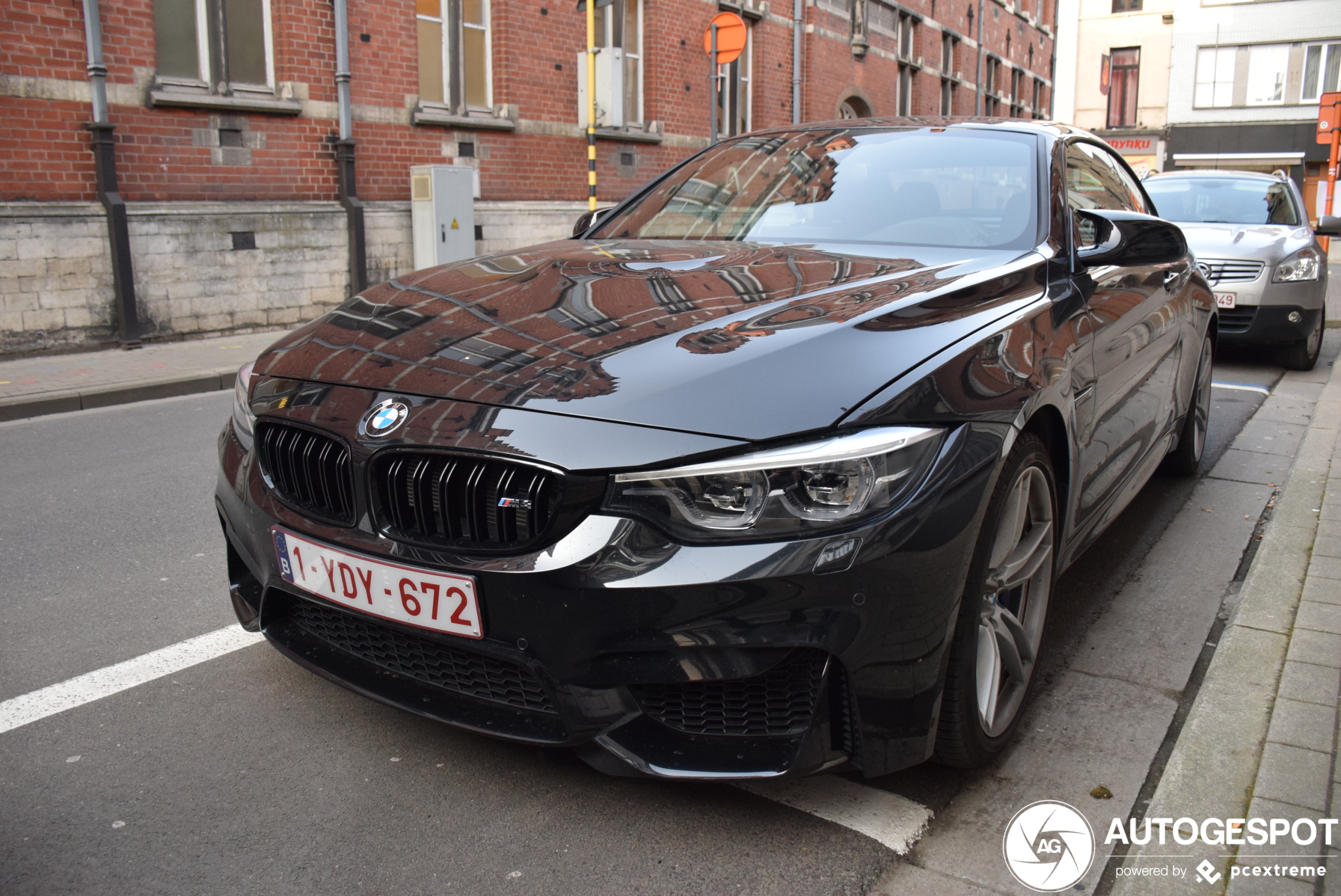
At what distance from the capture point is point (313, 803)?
7.72 ft

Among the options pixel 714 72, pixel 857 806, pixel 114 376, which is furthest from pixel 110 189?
pixel 857 806

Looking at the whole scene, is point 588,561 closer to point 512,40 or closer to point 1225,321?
point 1225,321

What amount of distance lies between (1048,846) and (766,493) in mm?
978

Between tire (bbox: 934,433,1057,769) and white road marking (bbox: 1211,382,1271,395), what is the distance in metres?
5.96

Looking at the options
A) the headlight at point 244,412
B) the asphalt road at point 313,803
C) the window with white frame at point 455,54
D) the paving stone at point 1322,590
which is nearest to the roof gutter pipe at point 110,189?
the window with white frame at point 455,54

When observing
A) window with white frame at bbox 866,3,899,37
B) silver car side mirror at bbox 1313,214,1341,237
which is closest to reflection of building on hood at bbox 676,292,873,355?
silver car side mirror at bbox 1313,214,1341,237

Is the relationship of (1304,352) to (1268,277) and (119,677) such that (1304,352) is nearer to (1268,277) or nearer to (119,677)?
(1268,277)

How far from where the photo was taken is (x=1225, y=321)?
897cm

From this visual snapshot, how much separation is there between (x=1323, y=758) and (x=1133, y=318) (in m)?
1.54

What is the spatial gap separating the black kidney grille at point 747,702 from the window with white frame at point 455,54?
13.2m

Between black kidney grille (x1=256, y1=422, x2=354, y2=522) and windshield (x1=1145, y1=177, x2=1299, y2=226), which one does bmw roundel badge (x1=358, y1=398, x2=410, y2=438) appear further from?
windshield (x1=1145, y1=177, x2=1299, y2=226)

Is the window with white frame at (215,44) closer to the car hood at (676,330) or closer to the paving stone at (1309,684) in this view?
the car hood at (676,330)

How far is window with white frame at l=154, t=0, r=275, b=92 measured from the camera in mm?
11047

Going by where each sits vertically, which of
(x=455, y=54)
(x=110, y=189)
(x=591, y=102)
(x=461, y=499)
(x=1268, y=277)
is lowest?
(x=461, y=499)
